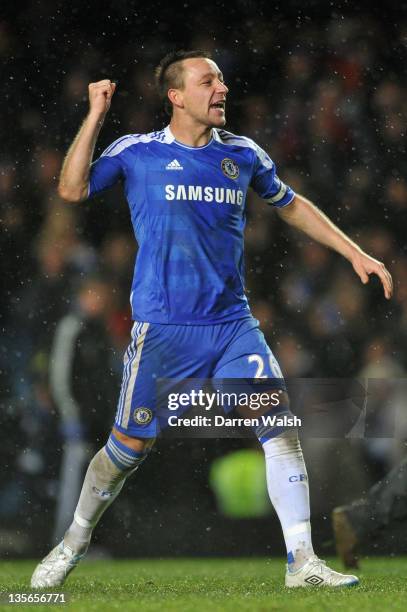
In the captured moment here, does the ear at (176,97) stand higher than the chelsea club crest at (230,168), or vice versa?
the ear at (176,97)

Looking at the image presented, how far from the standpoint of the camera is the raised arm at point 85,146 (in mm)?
4434

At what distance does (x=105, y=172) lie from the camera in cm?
472

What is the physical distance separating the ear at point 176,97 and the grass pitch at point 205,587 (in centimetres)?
202

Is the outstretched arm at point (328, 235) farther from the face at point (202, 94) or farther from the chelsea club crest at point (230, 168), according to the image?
the face at point (202, 94)

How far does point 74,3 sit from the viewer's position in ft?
25.6

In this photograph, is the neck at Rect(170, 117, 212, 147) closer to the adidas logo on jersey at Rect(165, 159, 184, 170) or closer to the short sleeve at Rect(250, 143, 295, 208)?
the adidas logo on jersey at Rect(165, 159, 184, 170)

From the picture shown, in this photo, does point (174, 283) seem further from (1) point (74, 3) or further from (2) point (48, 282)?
(1) point (74, 3)

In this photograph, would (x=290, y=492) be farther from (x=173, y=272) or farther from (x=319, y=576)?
(x=173, y=272)

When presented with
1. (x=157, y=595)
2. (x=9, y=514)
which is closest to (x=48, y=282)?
(x=9, y=514)

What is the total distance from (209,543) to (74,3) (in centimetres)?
370

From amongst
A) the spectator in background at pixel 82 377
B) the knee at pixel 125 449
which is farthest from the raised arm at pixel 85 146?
the spectator in background at pixel 82 377

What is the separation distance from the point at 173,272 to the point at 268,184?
66cm

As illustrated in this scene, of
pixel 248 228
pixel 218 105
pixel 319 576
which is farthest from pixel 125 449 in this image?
pixel 248 228

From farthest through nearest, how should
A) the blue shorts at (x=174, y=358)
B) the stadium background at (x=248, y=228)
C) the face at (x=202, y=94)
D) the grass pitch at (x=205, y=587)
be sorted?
the stadium background at (x=248, y=228)
the face at (x=202, y=94)
the blue shorts at (x=174, y=358)
the grass pitch at (x=205, y=587)
